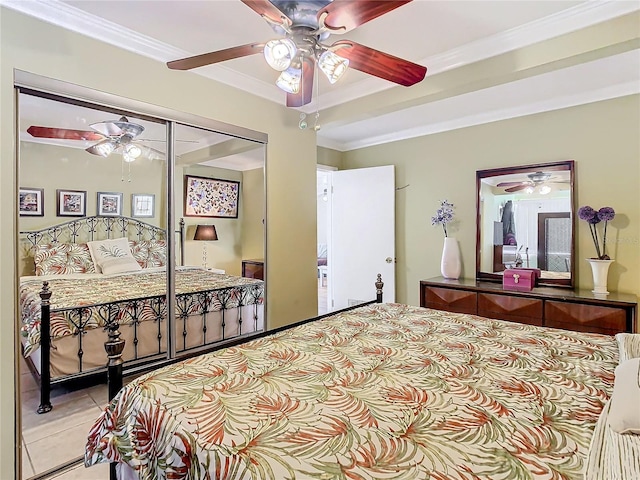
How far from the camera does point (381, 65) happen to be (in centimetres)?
172

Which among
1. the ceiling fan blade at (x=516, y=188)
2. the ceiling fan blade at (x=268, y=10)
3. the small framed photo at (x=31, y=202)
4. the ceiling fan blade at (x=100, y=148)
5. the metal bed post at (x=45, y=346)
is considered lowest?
the metal bed post at (x=45, y=346)

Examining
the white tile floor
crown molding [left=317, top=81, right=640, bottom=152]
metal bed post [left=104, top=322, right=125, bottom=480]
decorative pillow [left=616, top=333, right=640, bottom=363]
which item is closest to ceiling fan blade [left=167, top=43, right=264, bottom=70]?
metal bed post [left=104, top=322, right=125, bottom=480]

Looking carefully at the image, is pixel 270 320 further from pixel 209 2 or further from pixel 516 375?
pixel 209 2

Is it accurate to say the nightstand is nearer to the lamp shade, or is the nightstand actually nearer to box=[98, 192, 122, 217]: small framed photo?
the lamp shade

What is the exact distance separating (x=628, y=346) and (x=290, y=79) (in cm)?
201

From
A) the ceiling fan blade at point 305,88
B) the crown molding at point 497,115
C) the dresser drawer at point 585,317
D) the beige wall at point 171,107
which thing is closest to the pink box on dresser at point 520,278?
the dresser drawer at point 585,317

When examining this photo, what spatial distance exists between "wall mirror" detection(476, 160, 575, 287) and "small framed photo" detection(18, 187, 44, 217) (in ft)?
A: 12.2

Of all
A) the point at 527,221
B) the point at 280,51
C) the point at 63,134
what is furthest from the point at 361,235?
the point at 63,134

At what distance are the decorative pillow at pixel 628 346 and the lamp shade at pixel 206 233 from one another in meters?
2.50

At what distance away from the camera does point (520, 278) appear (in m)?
3.23

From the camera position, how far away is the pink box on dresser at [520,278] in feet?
10.4

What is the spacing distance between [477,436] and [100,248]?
7.54 feet

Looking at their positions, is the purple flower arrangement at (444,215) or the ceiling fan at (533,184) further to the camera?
the purple flower arrangement at (444,215)

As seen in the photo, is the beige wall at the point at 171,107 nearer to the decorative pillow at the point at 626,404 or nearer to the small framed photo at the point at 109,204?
the small framed photo at the point at 109,204
